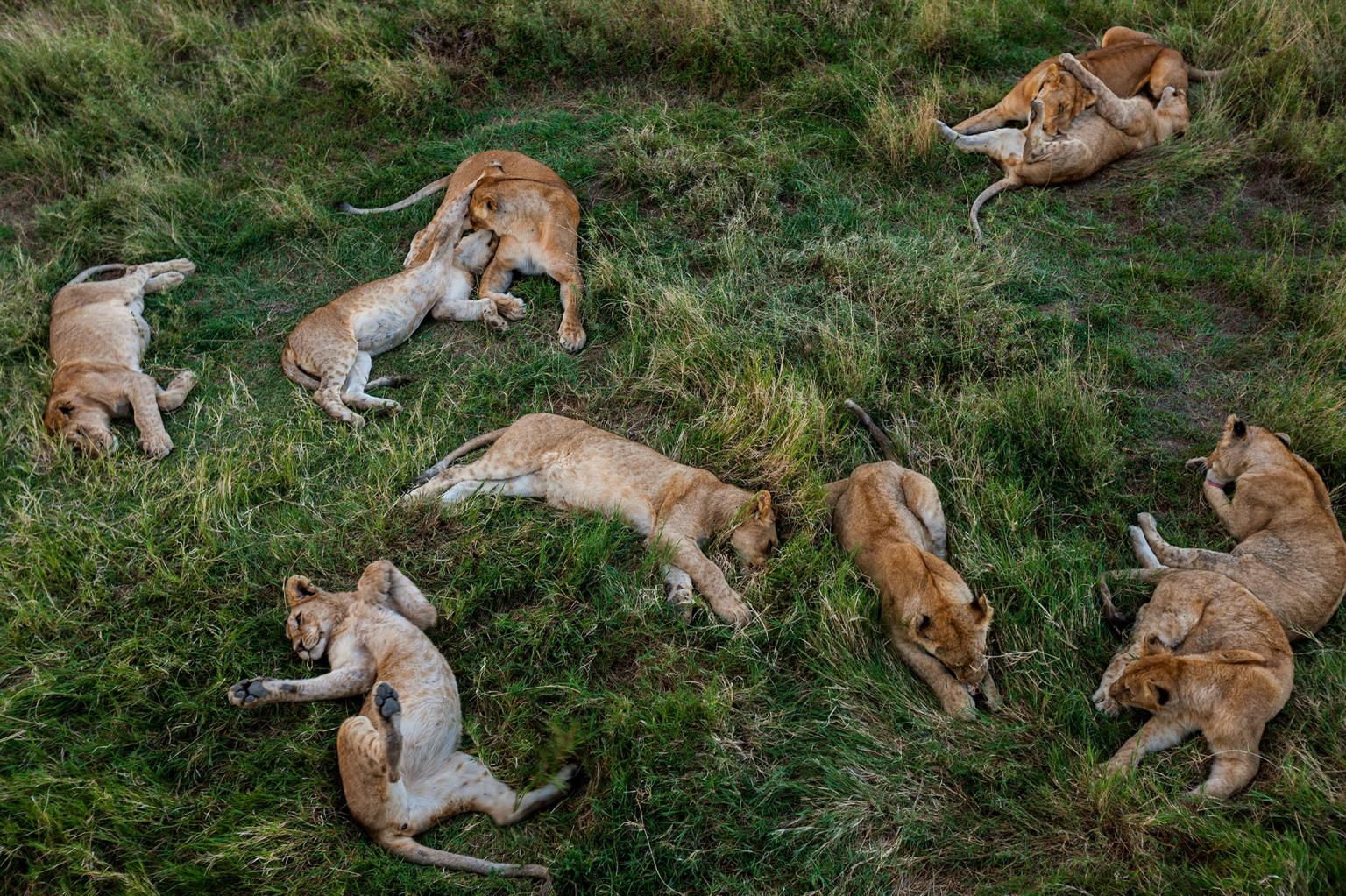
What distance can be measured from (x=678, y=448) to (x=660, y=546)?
878 mm

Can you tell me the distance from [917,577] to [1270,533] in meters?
1.85

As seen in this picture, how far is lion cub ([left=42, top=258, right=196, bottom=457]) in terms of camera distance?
5.78 metres

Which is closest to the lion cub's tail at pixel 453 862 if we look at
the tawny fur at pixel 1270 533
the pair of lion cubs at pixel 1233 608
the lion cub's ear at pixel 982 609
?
the lion cub's ear at pixel 982 609

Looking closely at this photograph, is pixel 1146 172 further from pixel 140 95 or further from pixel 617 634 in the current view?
pixel 140 95

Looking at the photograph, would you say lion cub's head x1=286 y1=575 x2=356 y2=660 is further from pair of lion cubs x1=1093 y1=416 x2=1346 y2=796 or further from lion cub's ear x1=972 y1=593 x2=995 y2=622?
pair of lion cubs x1=1093 y1=416 x2=1346 y2=796

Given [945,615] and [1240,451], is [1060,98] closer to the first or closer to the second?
[1240,451]

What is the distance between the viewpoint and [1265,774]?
3812 mm

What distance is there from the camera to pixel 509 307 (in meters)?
6.56

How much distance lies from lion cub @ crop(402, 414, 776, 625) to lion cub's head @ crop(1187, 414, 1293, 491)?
2347mm

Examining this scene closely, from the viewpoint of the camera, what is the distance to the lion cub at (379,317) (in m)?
6.00

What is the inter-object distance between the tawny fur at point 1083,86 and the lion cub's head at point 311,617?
577cm

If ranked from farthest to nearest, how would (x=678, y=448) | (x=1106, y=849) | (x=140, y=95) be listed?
(x=140, y=95) → (x=678, y=448) → (x=1106, y=849)

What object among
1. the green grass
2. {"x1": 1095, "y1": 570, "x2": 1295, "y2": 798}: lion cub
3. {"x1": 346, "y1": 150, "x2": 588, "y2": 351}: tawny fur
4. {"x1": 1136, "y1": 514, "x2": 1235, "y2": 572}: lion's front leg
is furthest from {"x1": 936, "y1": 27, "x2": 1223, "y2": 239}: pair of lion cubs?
{"x1": 1095, "y1": 570, "x2": 1295, "y2": 798}: lion cub

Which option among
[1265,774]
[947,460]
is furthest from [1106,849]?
[947,460]
